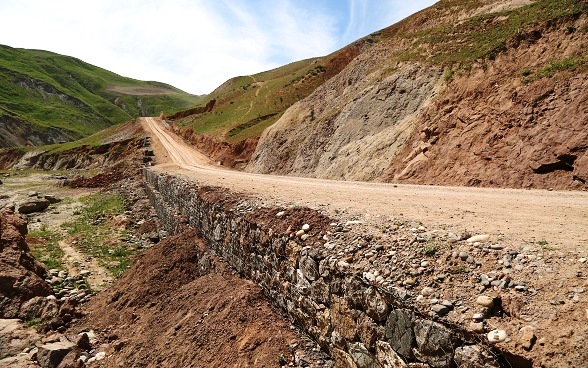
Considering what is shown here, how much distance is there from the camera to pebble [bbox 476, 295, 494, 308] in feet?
15.5

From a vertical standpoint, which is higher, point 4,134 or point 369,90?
point 369,90

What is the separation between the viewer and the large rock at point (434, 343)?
455 cm

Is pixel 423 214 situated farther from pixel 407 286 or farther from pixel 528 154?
pixel 528 154

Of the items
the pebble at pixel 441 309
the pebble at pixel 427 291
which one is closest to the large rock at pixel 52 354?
the pebble at pixel 427 291

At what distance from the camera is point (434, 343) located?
4.73 m

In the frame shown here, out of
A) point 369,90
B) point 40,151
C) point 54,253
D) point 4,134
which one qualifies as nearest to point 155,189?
point 54,253

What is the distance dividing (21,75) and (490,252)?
209068 millimetres

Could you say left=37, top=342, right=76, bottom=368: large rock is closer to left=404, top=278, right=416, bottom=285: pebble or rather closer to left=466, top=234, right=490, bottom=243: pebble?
left=404, top=278, right=416, bottom=285: pebble

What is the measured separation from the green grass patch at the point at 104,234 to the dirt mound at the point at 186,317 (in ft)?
15.5

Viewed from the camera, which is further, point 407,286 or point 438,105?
point 438,105

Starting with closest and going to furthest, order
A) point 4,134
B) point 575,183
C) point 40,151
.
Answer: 1. point 575,183
2. point 40,151
3. point 4,134

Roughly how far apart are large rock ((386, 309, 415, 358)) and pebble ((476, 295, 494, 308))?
93cm

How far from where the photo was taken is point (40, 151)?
80.3 metres

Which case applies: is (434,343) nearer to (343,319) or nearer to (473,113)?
(343,319)
